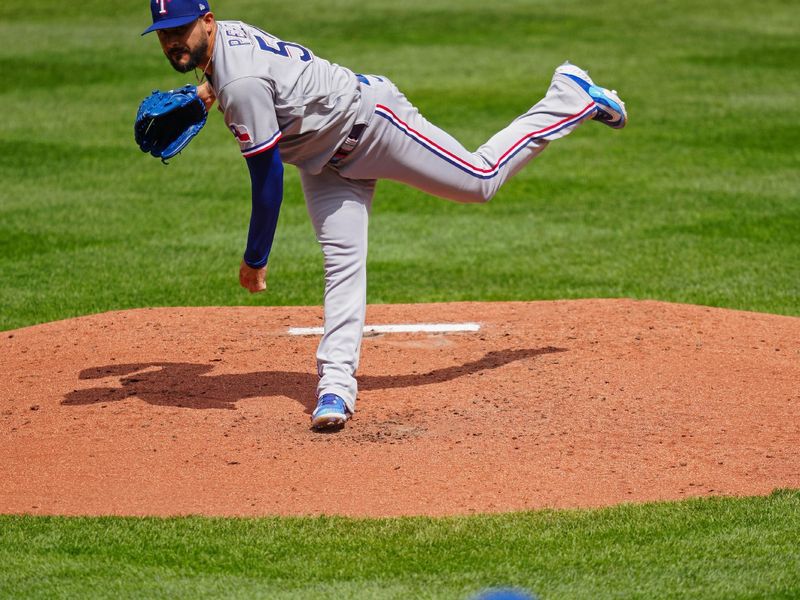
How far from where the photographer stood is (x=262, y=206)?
530cm

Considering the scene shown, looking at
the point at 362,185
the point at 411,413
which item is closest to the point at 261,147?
the point at 362,185

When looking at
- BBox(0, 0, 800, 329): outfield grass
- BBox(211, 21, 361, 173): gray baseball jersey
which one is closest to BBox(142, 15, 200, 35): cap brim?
BBox(211, 21, 361, 173): gray baseball jersey

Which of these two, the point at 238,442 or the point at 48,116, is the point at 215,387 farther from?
the point at 48,116

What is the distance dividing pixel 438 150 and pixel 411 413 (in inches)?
45.4

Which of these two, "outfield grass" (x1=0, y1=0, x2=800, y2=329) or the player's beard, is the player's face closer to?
the player's beard

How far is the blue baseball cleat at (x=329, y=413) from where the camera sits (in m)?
5.55

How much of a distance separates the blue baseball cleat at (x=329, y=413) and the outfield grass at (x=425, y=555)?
0.91 meters

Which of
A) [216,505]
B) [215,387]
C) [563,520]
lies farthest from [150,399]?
[563,520]

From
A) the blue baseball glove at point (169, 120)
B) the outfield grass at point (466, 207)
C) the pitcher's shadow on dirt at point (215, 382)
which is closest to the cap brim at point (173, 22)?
the blue baseball glove at point (169, 120)

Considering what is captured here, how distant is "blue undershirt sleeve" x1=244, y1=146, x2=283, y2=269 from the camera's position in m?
5.22

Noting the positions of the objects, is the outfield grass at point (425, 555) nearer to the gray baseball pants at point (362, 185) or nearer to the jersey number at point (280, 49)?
the gray baseball pants at point (362, 185)

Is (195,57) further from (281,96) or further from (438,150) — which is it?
(438,150)

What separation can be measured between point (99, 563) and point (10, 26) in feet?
60.3

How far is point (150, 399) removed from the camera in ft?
20.0
